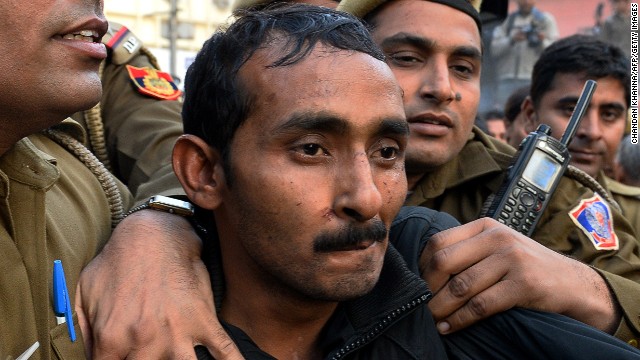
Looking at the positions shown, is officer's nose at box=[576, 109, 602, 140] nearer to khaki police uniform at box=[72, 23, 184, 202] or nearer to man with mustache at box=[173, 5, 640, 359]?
khaki police uniform at box=[72, 23, 184, 202]

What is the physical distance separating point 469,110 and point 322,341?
135 centimetres

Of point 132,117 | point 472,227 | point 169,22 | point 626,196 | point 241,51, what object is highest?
point 241,51

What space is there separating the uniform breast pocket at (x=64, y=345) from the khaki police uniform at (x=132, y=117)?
930 mm

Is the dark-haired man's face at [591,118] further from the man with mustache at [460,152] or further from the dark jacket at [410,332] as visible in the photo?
the dark jacket at [410,332]

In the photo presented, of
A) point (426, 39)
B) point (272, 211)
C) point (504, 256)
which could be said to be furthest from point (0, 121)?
point (426, 39)

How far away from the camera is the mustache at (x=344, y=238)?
1.86m

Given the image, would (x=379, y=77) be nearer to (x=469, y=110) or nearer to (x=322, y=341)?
(x=322, y=341)

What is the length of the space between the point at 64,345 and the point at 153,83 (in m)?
1.53

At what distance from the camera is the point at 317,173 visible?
1882 mm

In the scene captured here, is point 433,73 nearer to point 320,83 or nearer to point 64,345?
point 320,83

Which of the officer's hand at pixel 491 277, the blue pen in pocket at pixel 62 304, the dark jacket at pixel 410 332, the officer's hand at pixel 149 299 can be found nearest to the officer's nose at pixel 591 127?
the officer's hand at pixel 491 277

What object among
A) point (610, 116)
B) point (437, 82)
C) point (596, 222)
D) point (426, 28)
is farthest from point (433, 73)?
point (610, 116)

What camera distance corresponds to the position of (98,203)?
2324 mm

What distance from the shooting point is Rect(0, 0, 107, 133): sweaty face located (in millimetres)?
1999
